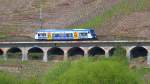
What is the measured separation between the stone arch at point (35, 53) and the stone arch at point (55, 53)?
1292 millimetres

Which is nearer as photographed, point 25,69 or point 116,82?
point 116,82

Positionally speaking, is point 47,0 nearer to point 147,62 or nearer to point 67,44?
point 67,44

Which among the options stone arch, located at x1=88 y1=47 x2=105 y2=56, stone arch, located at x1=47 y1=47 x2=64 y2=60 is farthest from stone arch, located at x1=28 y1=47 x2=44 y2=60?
stone arch, located at x1=88 y1=47 x2=105 y2=56

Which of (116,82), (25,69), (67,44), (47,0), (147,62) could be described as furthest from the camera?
(47,0)

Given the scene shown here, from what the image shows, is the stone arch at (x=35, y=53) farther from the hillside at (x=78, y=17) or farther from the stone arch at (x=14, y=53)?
the hillside at (x=78, y=17)

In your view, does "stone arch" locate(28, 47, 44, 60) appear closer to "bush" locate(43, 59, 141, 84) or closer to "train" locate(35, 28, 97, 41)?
"train" locate(35, 28, 97, 41)

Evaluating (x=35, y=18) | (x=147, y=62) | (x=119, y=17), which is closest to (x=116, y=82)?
(x=147, y=62)

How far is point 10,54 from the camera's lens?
379ft

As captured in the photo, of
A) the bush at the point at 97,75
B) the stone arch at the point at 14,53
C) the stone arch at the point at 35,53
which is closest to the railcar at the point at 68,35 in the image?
the stone arch at the point at 35,53

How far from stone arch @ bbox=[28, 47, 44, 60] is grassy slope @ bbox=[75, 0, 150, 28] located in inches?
659

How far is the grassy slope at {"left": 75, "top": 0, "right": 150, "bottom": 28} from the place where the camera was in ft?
437

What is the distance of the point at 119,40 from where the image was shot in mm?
112250

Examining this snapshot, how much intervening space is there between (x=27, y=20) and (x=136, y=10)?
65.6 feet

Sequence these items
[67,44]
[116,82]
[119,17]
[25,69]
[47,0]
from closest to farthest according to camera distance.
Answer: [116,82] → [25,69] → [67,44] → [119,17] → [47,0]
